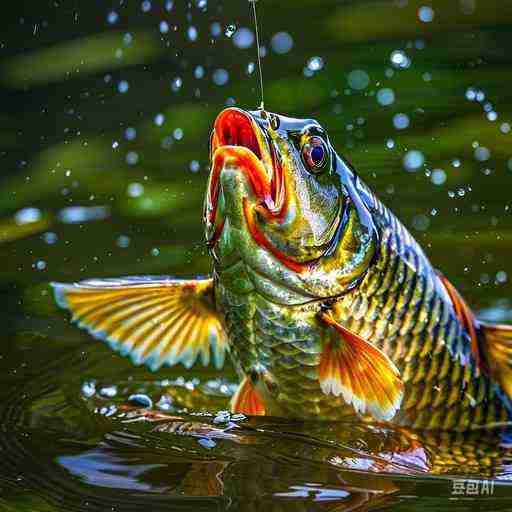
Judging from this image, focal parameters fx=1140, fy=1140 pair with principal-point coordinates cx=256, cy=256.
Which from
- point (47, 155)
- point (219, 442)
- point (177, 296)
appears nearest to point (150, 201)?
point (47, 155)

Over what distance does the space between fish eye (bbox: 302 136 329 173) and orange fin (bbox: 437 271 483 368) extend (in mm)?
538

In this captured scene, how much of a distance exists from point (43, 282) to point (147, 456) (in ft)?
6.10

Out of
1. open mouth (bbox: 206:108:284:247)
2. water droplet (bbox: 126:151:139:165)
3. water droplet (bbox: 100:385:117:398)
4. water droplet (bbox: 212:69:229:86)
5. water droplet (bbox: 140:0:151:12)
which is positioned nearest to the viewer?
open mouth (bbox: 206:108:284:247)

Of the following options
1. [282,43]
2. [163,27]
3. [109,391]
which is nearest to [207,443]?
[109,391]

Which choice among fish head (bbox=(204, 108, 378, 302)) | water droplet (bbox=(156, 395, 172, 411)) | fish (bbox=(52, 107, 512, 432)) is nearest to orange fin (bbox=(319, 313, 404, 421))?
fish (bbox=(52, 107, 512, 432))

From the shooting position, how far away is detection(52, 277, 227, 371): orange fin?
3.54 metres

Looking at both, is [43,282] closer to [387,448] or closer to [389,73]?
[387,448]

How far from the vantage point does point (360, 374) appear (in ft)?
10.1

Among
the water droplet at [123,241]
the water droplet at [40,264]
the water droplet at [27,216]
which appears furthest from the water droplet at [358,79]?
the water droplet at [40,264]

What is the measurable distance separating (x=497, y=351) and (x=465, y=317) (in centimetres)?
14

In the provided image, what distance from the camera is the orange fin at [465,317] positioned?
3.32m

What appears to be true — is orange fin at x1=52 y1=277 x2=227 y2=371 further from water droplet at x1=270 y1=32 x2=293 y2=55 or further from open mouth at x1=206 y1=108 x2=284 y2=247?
water droplet at x1=270 y1=32 x2=293 y2=55

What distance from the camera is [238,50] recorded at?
23.5ft

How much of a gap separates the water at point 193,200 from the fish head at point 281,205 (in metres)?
0.53
